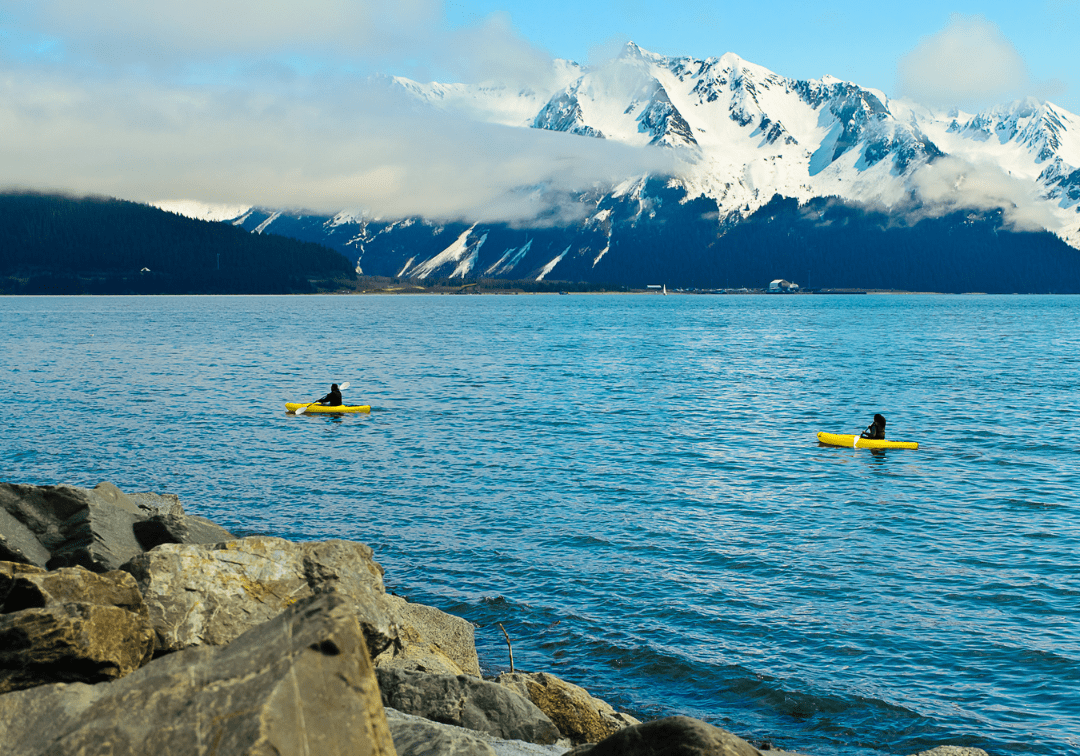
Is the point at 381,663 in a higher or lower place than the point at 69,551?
lower

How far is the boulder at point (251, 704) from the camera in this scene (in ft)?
18.6

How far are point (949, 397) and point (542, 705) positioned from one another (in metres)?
50.2

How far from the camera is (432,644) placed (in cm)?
1522

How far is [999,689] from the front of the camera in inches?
578

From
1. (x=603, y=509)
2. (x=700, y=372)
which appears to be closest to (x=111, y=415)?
(x=603, y=509)

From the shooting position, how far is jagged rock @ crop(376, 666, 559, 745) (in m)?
11.0

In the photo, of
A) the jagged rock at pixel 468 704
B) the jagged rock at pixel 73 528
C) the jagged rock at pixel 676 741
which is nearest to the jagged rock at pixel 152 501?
the jagged rock at pixel 73 528

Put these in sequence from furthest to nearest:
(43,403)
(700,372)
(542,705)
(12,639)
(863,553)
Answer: (700,372)
(43,403)
(863,553)
(542,705)
(12,639)

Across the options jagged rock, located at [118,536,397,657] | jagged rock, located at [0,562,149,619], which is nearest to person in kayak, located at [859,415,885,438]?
jagged rock, located at [118,536,397,657]

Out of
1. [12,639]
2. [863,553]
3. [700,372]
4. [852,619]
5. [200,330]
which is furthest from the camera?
[200,330]

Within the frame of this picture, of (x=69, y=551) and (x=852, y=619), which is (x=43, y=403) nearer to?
(x=69, y=551)

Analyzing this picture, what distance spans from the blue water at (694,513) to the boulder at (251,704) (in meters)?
9.32

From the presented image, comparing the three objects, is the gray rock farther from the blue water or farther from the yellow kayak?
the yellow kayak

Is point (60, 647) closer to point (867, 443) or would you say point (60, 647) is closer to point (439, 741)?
point (439, 741)
